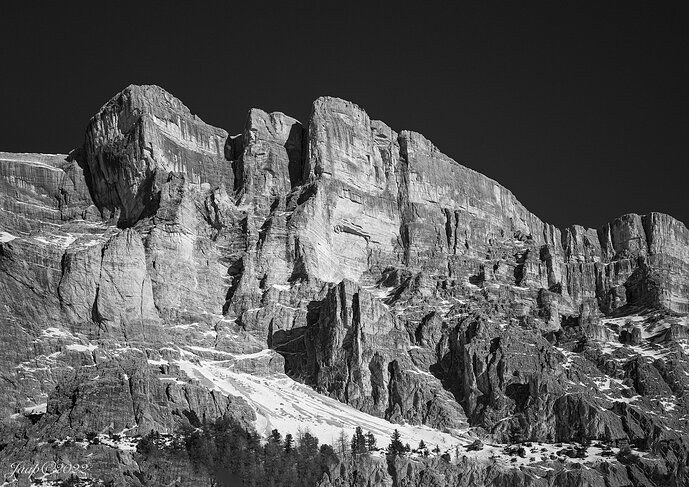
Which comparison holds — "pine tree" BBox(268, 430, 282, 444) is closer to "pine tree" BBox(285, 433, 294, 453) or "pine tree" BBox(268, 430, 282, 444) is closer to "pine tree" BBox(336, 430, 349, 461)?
"pine tree" BBox(285, 433, 294, 453)

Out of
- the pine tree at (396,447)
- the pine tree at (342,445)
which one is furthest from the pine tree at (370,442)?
the pine tree at (342,445)

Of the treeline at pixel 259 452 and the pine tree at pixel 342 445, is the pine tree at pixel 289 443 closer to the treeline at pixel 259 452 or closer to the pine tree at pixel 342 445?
the treeline at pixel 259 452

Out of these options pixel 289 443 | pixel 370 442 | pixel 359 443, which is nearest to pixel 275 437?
pixel 289 443

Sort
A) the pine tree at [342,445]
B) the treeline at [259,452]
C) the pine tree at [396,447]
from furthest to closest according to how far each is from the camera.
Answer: the pine tree at [396,447]
the pine tree at [342,445]
the treeline at [259,452]

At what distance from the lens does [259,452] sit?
7057 inches

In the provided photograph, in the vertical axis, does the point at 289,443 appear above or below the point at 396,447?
below

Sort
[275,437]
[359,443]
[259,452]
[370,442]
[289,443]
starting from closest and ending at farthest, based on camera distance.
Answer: [259,452] < [289,443] < [275,437] < [359,443] < [370,442]

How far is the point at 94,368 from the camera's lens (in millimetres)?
187625

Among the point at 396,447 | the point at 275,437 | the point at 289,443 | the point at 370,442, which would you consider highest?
the point at 370,442

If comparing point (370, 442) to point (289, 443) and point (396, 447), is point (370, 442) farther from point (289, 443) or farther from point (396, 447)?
point (289, 443)

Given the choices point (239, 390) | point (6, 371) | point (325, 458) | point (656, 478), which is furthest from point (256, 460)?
point (656, 478)

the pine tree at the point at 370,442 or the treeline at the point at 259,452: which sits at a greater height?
the pine tree at the point at 370,442

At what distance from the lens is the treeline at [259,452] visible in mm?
172125

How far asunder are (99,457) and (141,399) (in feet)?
46.2
